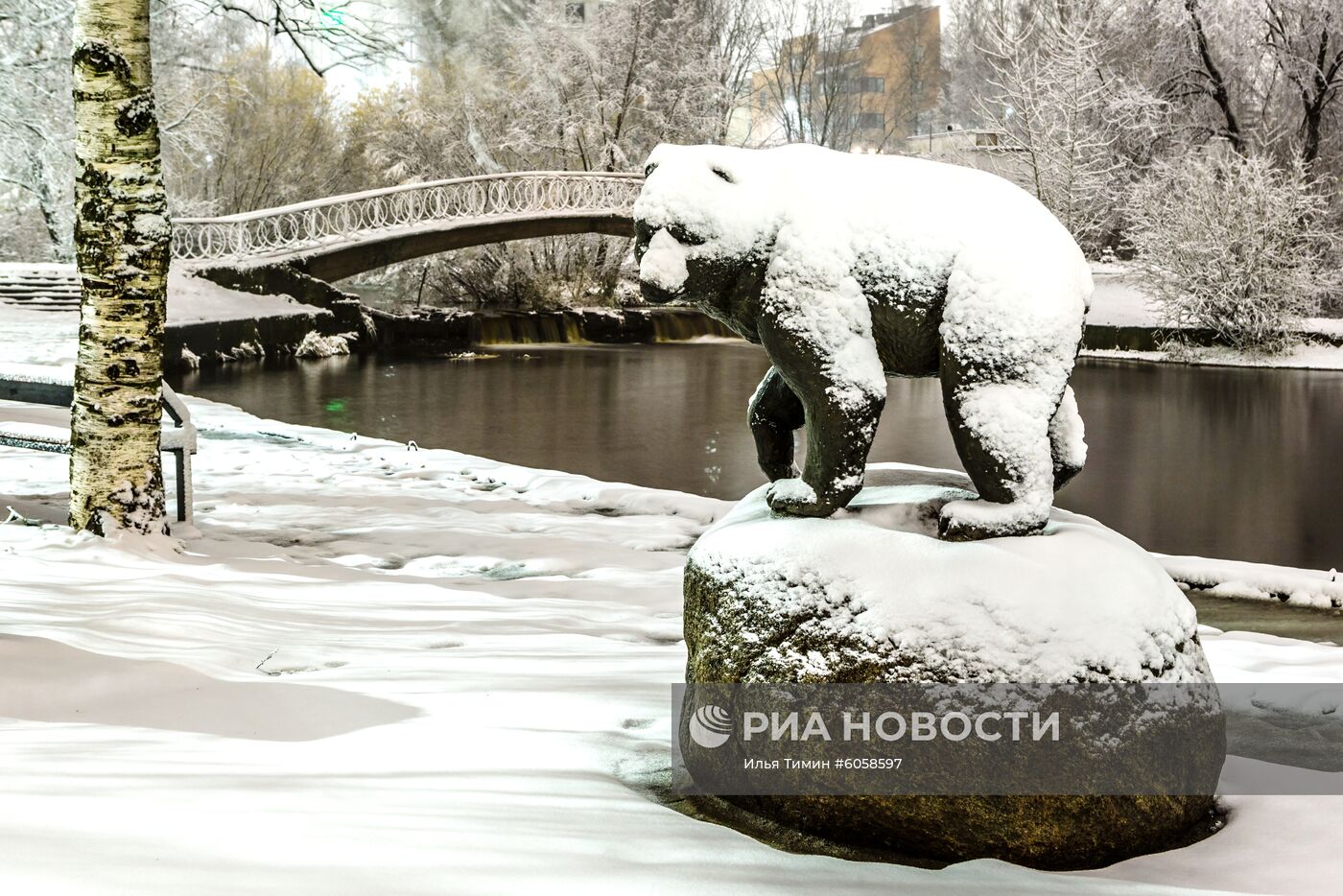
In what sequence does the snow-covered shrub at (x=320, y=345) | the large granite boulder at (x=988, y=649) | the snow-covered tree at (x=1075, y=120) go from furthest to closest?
1. the snow-covered tree at (x=1075, y=120)
2. the snow-covered shrub at (x=320, y=345)
3. the large granite boulder at (x=988, y=649)

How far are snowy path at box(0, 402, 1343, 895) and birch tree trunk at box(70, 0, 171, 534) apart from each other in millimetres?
313

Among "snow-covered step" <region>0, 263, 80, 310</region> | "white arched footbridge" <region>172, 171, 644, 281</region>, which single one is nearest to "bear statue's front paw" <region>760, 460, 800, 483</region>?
"snow-covered step" <region>0, 263, 80, 310</region>

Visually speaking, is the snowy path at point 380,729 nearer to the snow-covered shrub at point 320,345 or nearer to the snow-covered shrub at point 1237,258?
the snow-covered shrub at point 320,345

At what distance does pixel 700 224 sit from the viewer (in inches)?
105

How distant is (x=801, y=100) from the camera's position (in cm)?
3512

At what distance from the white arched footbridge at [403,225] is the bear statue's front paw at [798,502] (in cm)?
Result: 1717

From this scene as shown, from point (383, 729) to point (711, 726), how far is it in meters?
0.82

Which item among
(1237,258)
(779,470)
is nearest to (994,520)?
(779,470)

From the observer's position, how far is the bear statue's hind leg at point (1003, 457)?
255cm

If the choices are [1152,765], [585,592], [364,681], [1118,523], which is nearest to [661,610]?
[585,592]

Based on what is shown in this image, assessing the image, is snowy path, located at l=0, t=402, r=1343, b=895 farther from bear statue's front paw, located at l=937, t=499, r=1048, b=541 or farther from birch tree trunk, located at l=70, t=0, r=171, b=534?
bear statue's front paw, located at l=937, t=499, r=1048, b=541

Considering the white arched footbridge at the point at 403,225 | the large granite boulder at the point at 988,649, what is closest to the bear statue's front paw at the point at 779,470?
the large granite boulder at the point at 988,649

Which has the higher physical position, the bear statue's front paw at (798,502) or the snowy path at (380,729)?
the bear statue's front paw at (798,502)

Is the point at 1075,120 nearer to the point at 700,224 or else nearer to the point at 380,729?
the point at 700,224
